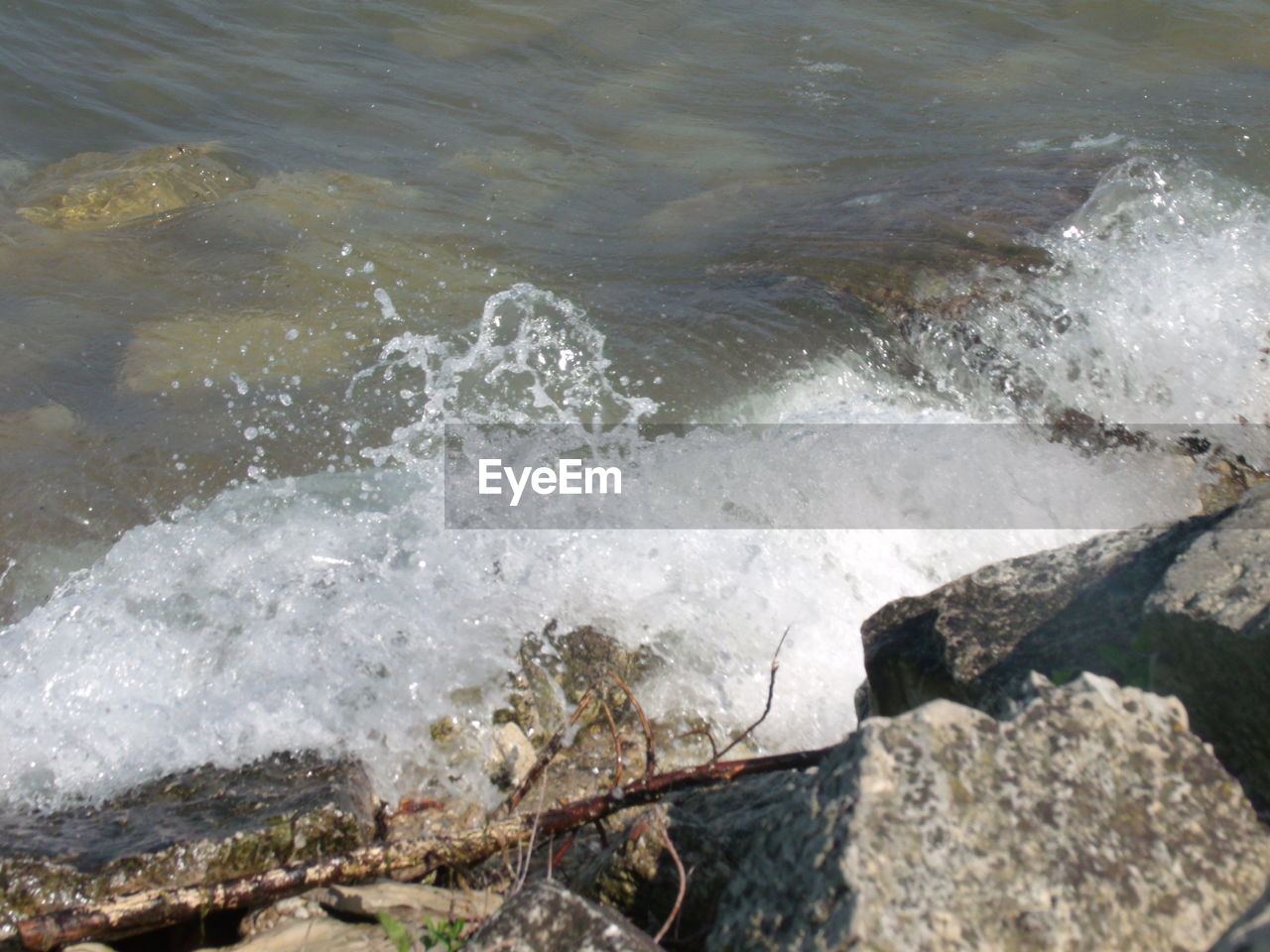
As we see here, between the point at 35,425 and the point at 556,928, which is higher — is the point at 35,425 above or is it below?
below

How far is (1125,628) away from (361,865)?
5.49ft

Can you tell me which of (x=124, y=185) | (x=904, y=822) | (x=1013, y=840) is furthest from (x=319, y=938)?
(x=124, y=185)

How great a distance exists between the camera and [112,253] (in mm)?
6070

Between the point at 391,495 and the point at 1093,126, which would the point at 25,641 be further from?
the point at 1093,126

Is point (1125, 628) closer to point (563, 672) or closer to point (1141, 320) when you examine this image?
point (563, 672)

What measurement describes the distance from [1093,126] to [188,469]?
6469mm

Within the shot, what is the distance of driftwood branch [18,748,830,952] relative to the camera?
83.7 inches

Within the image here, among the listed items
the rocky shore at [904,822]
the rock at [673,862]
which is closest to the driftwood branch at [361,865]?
the rocky shore at [904,822]

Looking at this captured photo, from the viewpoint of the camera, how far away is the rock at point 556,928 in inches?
67.1

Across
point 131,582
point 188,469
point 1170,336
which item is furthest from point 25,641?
point 1170,336

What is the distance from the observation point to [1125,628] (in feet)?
7.39

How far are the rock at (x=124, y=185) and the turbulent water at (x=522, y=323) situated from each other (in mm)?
96

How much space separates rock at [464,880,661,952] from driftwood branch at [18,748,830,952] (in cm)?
36

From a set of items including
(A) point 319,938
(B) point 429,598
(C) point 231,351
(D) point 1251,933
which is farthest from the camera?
(C) point 231,351
